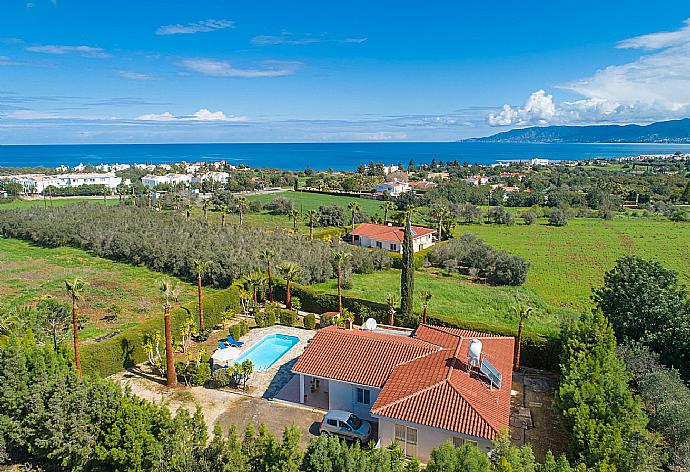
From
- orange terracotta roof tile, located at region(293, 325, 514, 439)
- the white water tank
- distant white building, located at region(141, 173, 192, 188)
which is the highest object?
distant white building, located at region(141, 173, 192, 188)

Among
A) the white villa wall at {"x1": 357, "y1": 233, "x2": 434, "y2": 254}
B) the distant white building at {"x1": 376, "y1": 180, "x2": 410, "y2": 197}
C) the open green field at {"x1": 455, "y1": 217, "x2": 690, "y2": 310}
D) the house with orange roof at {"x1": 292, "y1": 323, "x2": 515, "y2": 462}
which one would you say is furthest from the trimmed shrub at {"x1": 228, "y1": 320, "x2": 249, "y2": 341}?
Answer: the distant white building at {"x1": 376, "y1": 180, "x2": 410, "y2": 197}

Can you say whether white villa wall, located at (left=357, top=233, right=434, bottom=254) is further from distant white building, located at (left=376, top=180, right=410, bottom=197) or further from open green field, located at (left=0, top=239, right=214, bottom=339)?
distant white building, located at (left=376, top=180, right=410, bottom=197)

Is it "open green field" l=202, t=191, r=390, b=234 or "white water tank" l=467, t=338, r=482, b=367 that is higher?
"white water tank" l=467, t=338, r=482, b=367

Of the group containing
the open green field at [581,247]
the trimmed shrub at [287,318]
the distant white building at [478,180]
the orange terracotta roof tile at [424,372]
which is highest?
the distant white building at [478,180]

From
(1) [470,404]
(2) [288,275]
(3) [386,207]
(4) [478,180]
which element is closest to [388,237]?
(3) [386,207]

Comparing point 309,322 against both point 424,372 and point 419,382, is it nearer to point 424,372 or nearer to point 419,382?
point 424,372

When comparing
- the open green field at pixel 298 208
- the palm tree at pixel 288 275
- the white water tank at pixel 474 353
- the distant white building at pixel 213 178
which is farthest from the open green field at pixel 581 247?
the distant white building at pixel 213 178

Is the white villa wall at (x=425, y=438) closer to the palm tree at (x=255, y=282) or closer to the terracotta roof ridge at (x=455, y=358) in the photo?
the terracotta roof ridge at (x=455, y=358)
